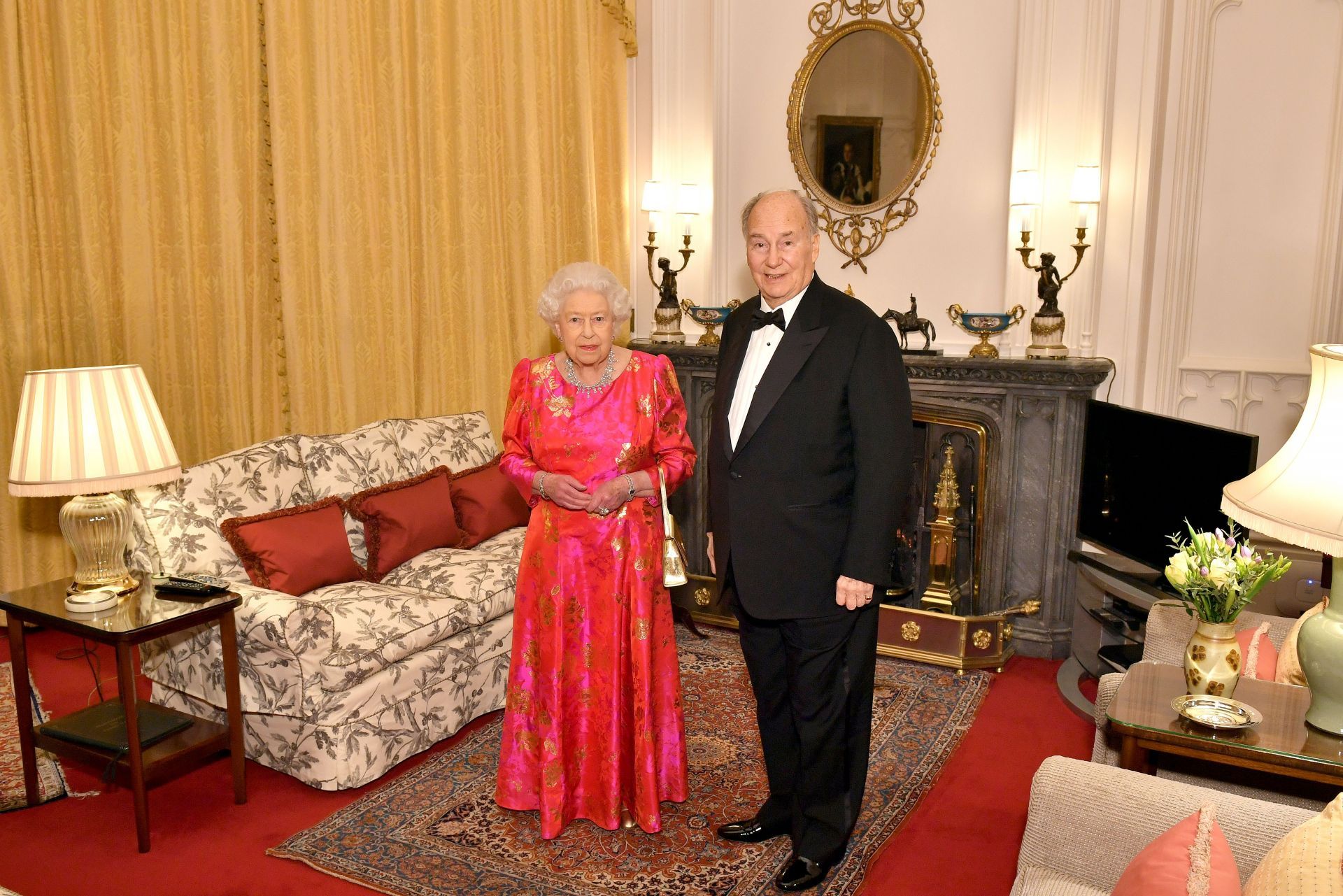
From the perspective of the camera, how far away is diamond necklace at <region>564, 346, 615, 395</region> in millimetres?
2744

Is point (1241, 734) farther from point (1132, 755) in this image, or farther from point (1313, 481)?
point (1313, 481)

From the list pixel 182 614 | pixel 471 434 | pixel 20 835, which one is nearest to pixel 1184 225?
pixel 471 434

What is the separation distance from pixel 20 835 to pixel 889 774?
8.24ft

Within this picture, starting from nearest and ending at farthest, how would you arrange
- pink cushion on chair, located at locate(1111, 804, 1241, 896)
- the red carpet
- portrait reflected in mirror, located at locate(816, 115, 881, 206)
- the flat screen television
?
pink cushion on chair, located at locate(1111, 804, 1241, 896) → the red carpet → the flat screen television → portrait reflected in mirror, located at locate(816, 115, 881, 206)

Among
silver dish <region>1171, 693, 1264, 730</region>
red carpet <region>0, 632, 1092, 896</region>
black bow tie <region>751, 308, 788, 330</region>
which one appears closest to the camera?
silver dish <region>1171, 693, 1264, 730</region>

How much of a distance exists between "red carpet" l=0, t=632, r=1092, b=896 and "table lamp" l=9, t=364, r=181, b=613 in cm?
63

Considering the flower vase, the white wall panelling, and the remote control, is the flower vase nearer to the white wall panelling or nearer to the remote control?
the white wall panelling

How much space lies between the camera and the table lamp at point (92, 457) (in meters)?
2.74

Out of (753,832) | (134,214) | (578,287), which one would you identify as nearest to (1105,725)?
(753,832)

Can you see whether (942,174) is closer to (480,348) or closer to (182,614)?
(480,348)

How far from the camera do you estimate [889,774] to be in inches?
124

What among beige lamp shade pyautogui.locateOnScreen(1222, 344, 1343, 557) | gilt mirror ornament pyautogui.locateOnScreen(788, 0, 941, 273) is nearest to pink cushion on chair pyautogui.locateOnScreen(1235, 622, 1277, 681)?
beige lamp shade pyautogui.locateOnScreen(1222, 344, 1343, 557)

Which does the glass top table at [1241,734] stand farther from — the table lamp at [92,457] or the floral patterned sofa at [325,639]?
the table lamp at [92,457]

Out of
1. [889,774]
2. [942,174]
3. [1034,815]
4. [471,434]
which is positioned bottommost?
[889,774]
